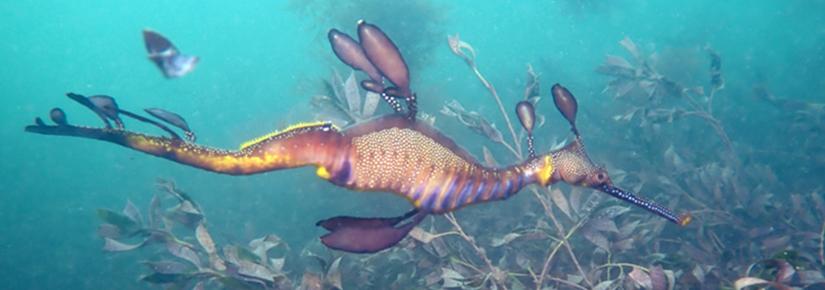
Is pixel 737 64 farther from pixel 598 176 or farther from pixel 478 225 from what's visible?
pixel 598 176

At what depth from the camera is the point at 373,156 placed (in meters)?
1.78

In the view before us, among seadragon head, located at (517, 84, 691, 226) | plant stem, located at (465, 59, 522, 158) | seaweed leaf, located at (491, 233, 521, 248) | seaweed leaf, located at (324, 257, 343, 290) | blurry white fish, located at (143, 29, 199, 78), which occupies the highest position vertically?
plant stem, located at (465, 59, 522, 158)

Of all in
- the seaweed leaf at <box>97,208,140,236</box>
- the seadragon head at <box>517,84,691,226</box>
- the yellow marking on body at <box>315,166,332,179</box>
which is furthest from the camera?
the seaweed leaf at <box>97,208,140,236</box>

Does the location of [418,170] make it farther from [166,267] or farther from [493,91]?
[166,267]

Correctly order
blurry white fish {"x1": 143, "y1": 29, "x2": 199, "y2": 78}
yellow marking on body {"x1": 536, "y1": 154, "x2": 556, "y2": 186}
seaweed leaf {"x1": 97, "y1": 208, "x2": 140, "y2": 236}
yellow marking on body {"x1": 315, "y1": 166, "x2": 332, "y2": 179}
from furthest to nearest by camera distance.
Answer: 1. seaweed leaf {"x1": 97, "y1": 208, "x2": 140, "y2": 236}
2. yellow marking on body {"x1": 536, "y1": 154, "x2": 556, "y2": 186}
3. yellow marking on body {"x1": 315, "y1": 166, "x2": 332, "y2": 179}
4. blurry white fish {"x1": 143, "y1": 29, "x2": 199, "y2": 78}

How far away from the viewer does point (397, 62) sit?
1688mm

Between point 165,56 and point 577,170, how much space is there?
5.17ft

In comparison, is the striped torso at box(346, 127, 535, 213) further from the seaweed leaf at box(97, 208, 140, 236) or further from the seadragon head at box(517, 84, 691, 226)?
the seaweed leaf at box(97, 208, 140, 236)

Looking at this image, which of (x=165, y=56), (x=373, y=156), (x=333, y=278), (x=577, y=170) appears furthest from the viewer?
(x=333, y=278)

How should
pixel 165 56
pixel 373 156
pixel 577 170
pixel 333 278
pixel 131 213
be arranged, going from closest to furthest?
pixel 165 56 → pixel 373 156 → pixel 577 170 → pixel 333 278 → pixel 131 213

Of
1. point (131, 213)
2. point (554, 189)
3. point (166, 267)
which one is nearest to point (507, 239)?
point (554, 189)

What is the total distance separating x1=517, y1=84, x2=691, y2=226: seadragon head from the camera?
1.89 meters

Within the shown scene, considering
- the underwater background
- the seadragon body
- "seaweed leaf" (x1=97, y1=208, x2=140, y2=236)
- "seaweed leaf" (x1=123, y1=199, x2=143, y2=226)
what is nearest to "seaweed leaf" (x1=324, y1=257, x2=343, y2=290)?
the underwater background

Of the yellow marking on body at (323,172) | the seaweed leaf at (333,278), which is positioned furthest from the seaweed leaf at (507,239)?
the yellow marking on body at (323,172)
